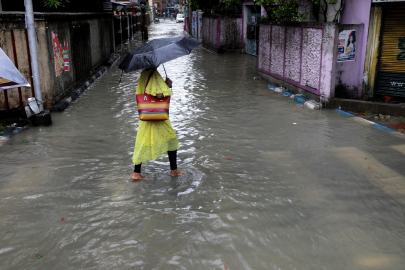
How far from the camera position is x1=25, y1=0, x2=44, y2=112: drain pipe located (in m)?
7.49

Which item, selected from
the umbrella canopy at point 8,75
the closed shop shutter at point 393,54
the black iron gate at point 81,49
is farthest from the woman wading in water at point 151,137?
the black iron gate at point 81,49

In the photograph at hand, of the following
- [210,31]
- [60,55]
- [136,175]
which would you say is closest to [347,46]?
[136,175]

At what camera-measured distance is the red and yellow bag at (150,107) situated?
16.0 feet

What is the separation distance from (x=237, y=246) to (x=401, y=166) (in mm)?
3286

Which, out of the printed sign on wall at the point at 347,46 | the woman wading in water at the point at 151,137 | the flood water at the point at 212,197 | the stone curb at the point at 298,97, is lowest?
the flood water at the point at 212,197

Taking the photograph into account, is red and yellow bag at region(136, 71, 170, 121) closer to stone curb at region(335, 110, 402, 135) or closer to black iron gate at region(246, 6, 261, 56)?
stone curb at region(335, 110, 402, 135)

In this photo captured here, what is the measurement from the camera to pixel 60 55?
973 centimetres

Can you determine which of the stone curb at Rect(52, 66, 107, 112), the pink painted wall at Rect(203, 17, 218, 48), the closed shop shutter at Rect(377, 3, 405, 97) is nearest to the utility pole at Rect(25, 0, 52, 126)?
the stone curb at Rect(52, 66, 107, 112)

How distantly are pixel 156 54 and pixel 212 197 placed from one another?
1.93 meters

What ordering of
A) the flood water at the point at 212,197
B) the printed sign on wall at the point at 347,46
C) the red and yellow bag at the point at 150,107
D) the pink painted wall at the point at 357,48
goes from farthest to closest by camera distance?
the pink painted wall at the point at 357,48 < the printed sign on wall at the point at 347,46 < the red and yellow bag at the point at 150,107 < the flood water at the point at 212,197

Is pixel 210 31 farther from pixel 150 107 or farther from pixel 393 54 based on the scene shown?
pixel 150 107

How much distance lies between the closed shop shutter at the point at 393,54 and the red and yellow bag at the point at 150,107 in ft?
21.4

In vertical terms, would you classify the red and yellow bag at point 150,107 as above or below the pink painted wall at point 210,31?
below

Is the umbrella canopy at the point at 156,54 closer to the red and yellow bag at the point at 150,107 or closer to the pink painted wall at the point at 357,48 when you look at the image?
the red and yellow bag at the point at 150,107
